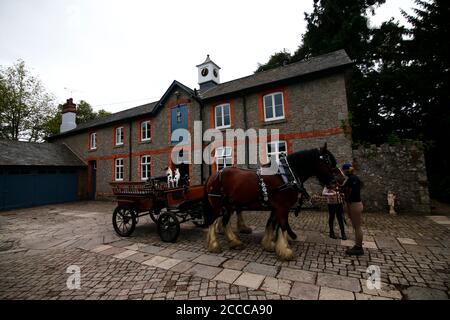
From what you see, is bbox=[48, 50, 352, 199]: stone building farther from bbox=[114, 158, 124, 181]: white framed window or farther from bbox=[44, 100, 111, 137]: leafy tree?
bbox=[44, 100, 111, 137]: leafy tree

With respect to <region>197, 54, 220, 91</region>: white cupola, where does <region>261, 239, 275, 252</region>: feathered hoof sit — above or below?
below

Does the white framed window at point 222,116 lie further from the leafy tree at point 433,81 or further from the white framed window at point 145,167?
the leafy tree at point 433,81

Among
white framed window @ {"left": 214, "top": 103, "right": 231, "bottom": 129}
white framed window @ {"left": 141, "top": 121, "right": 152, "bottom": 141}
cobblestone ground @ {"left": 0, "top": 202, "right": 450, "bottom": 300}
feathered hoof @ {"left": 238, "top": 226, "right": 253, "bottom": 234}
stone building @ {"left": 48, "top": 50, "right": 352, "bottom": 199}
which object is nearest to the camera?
cobblestone ground @ {"left": 0, "top": 202, "right": 450, "bottom": 300}

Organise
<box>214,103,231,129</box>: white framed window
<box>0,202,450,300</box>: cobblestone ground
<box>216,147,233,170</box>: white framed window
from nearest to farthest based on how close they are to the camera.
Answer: <box>0,202,450,300</box>: cobblestone ground < <box>216,147,233,170</box>: white framed window < <box>214,103,231,129</box>: white framed window

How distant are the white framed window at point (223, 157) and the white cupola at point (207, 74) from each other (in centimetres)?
728

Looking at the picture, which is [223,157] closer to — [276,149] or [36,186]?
[276,149]

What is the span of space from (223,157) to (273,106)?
4151 millimetres

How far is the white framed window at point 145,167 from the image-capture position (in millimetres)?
15320

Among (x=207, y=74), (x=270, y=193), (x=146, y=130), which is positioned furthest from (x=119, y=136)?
(x=270, y=193)

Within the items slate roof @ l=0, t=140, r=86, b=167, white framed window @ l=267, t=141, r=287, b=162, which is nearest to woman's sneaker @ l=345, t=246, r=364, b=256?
white framed window @ l=267, t=141, r=287, b=162

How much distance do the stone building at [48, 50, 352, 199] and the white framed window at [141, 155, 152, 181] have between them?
77mm

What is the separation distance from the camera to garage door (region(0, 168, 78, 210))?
14211 mm

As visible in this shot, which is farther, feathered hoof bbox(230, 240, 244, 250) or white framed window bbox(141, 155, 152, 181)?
white framed window bbox(141, 155, 152, 181)
